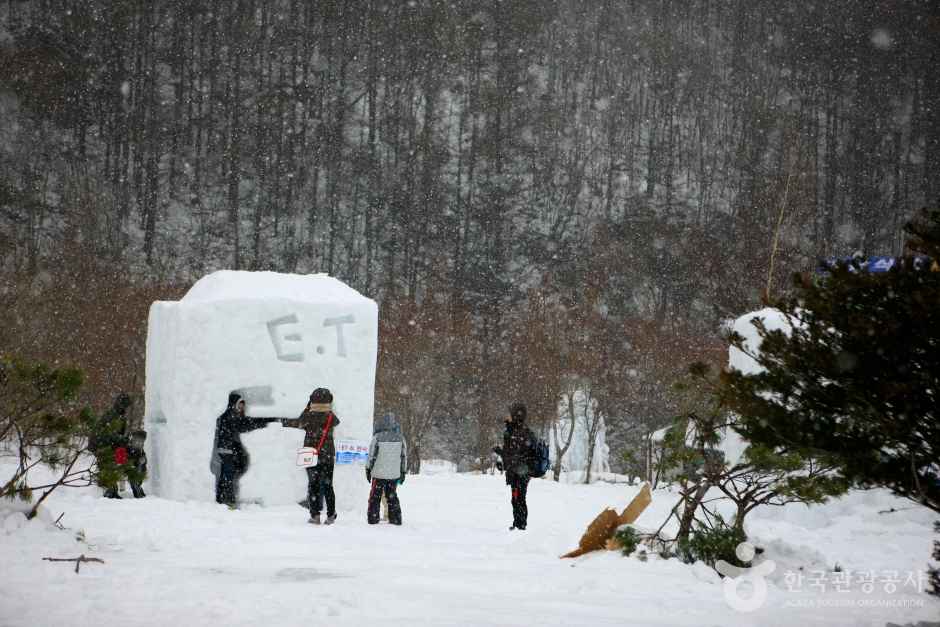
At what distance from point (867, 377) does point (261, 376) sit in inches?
346

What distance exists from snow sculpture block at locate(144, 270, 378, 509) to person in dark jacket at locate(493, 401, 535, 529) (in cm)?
281

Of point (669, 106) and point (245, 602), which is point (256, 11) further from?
point (245, 602)

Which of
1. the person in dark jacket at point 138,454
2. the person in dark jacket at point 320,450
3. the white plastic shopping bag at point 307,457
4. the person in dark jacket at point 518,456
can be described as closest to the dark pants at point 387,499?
the person in dark jacket at point 320,450

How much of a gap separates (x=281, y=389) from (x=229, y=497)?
1.50 meters

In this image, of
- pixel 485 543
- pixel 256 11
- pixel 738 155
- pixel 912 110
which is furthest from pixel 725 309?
pixel 485 543

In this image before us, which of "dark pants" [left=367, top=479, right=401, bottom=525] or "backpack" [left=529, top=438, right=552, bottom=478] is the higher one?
"backpack" [left=529, top=438, right=552, bottom=478]

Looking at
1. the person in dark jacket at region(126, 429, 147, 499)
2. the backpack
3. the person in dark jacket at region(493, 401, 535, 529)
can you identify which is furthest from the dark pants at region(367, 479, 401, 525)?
the person in dark jacket at region(126, 429, 147, 499)

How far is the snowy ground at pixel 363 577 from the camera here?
185 inches

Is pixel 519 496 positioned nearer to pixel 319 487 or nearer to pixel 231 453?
pixel 319 487

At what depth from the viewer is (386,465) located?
32.7 feet

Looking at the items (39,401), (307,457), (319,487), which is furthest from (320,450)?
(39,401)

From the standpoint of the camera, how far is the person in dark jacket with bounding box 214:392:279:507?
1149 centimetres

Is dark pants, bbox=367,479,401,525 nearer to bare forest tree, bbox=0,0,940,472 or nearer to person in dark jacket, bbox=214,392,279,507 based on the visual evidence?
person in dark jacket, bbox=214,392,279,507

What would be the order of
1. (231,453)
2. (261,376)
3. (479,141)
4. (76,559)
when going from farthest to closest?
(479,141) → (261,376) → (231,453) → (76,559)
